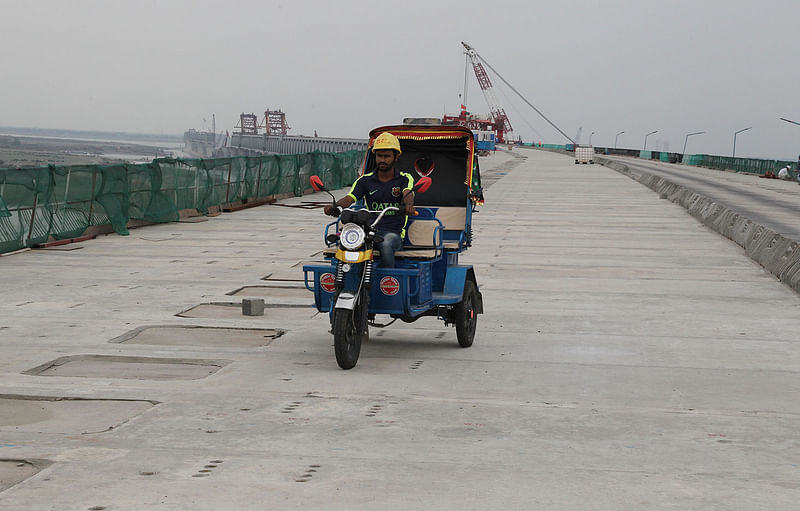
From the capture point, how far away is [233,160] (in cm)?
3425

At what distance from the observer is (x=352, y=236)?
987 cm

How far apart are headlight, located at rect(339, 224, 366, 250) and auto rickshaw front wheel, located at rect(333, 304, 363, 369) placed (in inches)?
25.4

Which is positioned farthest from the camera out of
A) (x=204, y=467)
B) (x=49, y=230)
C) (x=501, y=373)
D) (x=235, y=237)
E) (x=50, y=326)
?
(x=235, y=237)

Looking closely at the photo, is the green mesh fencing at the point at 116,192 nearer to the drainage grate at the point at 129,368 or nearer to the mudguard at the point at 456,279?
the drainage grate at the point at 129,368

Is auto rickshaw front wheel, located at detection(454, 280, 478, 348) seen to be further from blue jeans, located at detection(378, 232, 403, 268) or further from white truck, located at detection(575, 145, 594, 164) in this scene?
white truck, located at detection(575, 145, 594, 164)

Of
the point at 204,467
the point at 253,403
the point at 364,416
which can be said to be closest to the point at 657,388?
the point at 364,416

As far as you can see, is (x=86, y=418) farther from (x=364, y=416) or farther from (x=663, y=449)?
(x=663, y=449)

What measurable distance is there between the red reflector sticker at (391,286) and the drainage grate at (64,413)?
2838 mm

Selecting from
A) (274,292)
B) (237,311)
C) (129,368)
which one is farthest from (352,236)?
(274,292)

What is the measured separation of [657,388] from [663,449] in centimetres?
224

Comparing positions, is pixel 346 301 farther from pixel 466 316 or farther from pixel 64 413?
pixel 64 413

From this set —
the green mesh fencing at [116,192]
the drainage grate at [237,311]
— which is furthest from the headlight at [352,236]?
the green mesh fencing at [116,192]

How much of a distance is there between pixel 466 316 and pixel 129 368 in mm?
3778

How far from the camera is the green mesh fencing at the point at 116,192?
2130 centimetres
